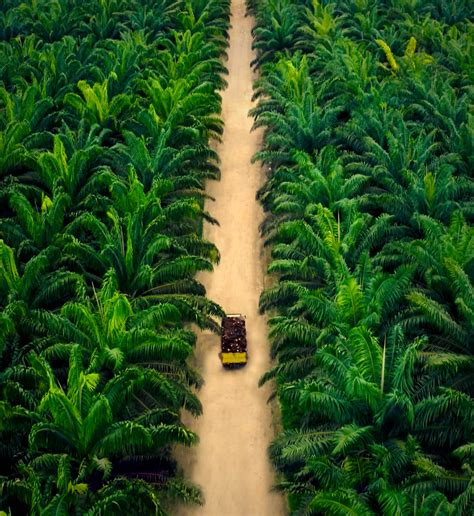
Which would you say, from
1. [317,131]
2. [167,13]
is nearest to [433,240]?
[317,131]

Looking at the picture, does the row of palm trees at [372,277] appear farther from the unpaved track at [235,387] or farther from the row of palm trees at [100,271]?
the row of palm trees at [100,271]

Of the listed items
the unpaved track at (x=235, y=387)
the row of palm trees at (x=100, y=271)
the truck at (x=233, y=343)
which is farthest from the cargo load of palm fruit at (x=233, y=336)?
the row of palm trees at (x=100, y=271)

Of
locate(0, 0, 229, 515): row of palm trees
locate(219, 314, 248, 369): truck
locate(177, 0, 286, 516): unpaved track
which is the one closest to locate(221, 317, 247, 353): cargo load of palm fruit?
locate(219, 314, 248, 369): truck

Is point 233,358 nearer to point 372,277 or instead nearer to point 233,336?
point 233,336

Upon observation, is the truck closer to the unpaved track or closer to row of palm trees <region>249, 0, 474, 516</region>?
the unpaved track

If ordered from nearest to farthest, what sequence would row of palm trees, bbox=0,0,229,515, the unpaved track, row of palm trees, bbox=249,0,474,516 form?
row of palm trees, bbox=249,0,474,516 → row of palm trees, bbox=0,0,229,515 → the unpaved track

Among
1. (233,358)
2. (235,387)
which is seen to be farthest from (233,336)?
(235,387)
